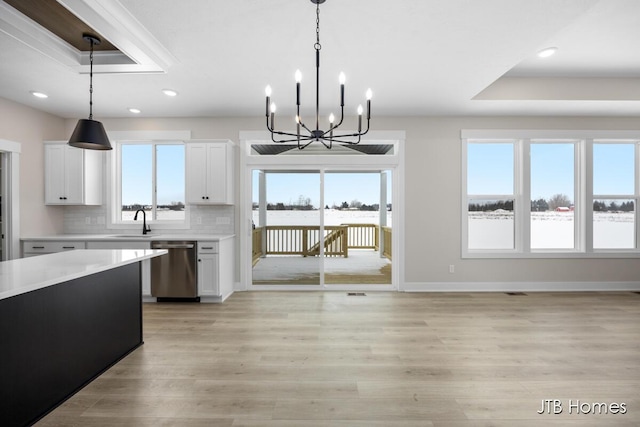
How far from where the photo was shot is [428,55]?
3.12m

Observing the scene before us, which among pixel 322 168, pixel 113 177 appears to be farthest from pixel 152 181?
pixel 322 168

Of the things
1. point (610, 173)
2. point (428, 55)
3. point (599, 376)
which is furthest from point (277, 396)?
point (610, 173)

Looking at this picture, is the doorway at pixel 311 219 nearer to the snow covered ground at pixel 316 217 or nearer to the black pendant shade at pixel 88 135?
the snow covered ground at pixel 316 217

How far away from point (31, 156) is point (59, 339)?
3657 millimetres

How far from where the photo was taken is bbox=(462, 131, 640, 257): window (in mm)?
5191

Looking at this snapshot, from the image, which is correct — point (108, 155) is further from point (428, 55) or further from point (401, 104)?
point (428, 55)

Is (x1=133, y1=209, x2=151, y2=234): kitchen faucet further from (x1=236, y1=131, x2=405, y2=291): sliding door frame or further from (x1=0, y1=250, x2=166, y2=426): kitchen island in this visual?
(x1=0, y1=250, x2=166, y2=426): kitchen island

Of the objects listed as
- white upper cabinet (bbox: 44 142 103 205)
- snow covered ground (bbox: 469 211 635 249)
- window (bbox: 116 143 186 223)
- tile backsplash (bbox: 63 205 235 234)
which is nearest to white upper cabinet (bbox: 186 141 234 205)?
tile backsplash (bbox: 63 205 235 234)

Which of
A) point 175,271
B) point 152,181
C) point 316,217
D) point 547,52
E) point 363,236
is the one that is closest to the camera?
point 547,52

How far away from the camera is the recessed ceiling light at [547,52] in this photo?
11.1 feet

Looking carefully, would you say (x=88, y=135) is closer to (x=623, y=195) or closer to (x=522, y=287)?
(x=522, y=287)

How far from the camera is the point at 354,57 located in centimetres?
316

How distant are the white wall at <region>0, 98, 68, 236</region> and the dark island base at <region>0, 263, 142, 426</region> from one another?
2801 mm

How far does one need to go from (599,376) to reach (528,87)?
11.1 feet
